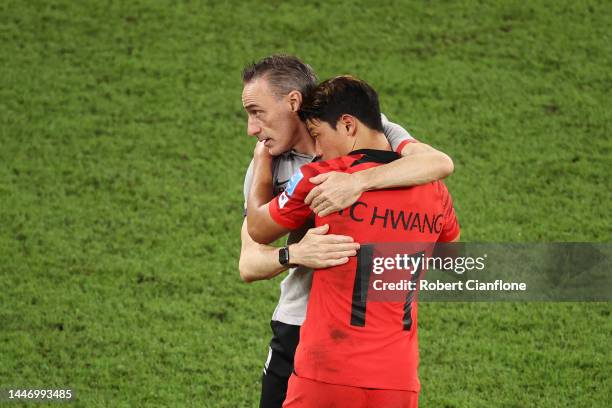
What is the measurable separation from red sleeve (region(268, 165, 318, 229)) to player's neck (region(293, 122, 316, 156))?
1.21 ft

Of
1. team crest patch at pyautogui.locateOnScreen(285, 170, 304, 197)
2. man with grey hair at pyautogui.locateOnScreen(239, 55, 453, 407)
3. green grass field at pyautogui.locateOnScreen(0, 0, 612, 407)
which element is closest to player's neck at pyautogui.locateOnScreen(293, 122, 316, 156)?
man with grey hair at pyautogui.locateOnScreen(239, 55, 453, 407)

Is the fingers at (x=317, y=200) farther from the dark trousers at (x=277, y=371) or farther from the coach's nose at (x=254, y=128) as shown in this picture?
the dark trousers at (x=277, y=371)

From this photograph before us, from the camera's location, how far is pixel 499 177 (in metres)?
6.38

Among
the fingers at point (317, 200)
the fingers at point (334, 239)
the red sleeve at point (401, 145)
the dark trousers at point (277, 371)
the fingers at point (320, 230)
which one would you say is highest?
the red sleeve at point (401, 145)

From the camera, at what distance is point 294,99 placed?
2.85 m

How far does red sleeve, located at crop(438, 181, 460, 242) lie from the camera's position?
8.59ft

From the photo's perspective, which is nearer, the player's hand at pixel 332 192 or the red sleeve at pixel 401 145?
the player's hand at pixel 332 192

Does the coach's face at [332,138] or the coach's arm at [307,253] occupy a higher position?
the coach's face at [332,138]

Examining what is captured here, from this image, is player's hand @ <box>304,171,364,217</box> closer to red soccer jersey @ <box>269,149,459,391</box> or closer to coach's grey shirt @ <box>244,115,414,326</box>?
red soccer jersey @ <box>269,149,459,391</box>

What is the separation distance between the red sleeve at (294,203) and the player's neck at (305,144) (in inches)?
14.5

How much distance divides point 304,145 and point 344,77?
380 mm

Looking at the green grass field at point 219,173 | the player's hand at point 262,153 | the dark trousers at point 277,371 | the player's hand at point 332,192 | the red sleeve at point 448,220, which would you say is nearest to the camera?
the player's hand at point 332,192

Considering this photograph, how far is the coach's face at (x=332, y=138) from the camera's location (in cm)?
252

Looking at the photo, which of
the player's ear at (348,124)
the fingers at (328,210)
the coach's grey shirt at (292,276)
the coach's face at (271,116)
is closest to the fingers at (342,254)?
the fingers at (328,210)
